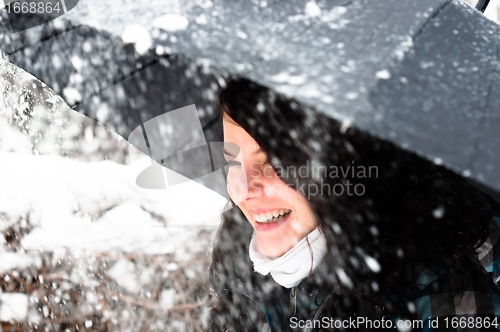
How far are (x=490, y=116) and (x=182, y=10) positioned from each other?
76 cm

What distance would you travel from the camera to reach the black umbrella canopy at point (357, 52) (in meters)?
0.95

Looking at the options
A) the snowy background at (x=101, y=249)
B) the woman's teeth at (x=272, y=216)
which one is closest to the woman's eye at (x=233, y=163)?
the woman's teeth at (x=272, y=216)

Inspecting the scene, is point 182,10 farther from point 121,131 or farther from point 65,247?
point 65,247

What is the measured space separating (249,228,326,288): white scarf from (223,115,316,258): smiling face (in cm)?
3

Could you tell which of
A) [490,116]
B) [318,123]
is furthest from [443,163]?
[318,123]

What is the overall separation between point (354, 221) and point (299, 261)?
0.25 m

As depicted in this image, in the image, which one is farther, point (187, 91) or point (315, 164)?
point (187, 91)

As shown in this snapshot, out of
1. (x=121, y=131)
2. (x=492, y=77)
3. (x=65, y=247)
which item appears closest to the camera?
(x=492, y=77)

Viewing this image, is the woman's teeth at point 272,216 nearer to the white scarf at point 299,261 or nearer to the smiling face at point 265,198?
the smiling face at point 265,198

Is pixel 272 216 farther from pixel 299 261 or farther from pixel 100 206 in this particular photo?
pixel 100 206

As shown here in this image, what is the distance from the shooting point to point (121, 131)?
1.87 metres

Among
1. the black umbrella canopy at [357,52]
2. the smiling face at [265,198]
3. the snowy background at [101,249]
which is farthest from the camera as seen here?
the snowy background at [101,249]

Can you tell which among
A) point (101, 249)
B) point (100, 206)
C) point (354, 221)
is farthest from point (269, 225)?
point (100, 206)

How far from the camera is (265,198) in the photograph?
171cm
